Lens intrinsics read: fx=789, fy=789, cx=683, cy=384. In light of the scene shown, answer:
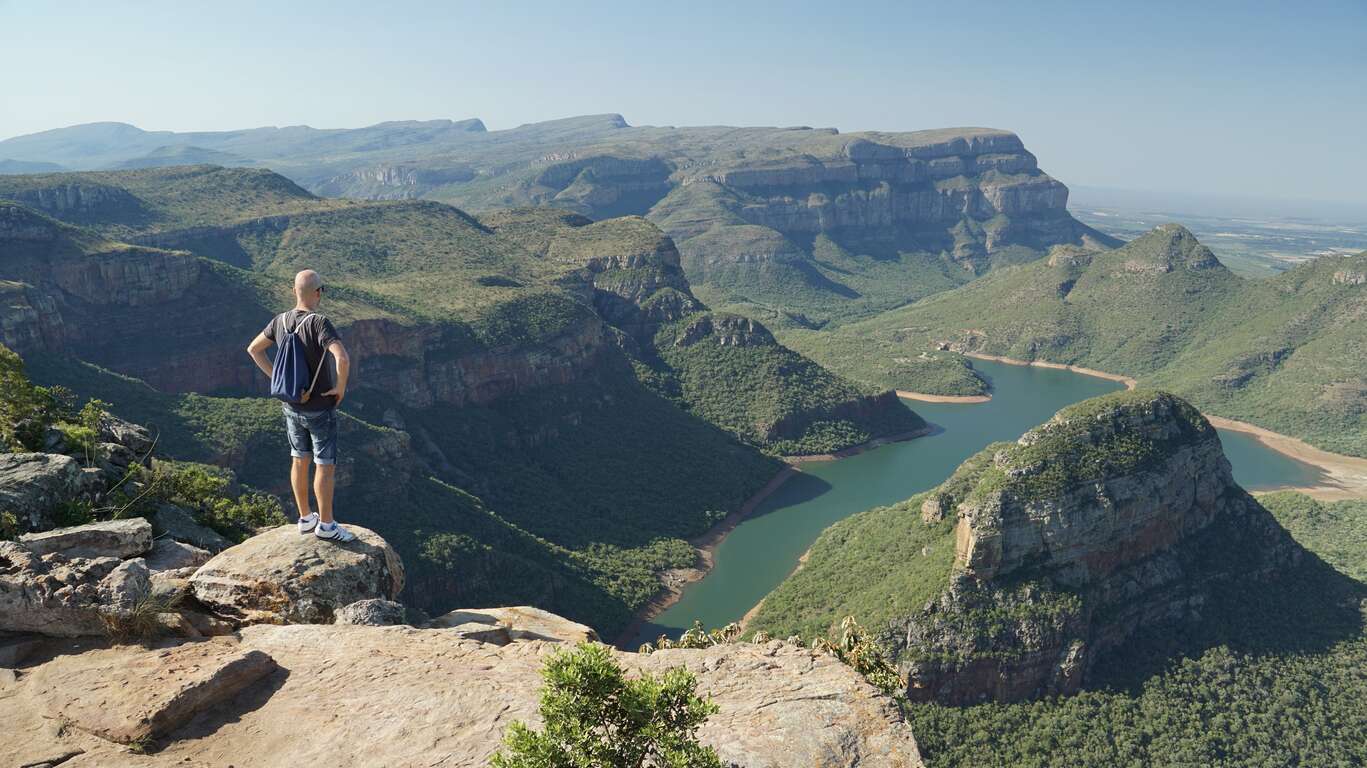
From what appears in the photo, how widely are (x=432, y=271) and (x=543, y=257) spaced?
75.0ft

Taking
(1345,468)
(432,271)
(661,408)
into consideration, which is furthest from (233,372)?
(1345,468)

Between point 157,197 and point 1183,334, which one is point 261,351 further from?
point 1183,334

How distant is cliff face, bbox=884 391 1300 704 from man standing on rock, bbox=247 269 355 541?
1716 inches

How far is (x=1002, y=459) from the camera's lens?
190 ft

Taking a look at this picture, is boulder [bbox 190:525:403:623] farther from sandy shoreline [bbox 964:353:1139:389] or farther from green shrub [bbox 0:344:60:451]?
sandy shoreline [bbox 964:353:1139:389]

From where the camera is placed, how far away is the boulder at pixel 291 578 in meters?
16.0

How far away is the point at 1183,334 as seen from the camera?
166 m

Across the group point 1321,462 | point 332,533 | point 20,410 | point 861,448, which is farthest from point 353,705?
point 1321,462

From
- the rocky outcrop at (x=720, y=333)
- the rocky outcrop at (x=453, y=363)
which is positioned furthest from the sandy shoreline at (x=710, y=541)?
the rocky outcrop at (x=453, y=363)

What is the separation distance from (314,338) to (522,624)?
28.1ft

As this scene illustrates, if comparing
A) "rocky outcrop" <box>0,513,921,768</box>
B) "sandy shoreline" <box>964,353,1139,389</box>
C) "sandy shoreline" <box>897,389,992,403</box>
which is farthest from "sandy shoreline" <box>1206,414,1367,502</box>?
"rocky outcrop" <box>0,513,921,768</box>

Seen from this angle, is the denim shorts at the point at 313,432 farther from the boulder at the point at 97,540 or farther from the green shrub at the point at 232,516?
the green shrub at the point at 232,516

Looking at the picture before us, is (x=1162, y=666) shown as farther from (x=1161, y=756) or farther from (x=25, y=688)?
(x=25, y=688)

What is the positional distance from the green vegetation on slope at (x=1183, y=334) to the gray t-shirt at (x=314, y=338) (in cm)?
14182
